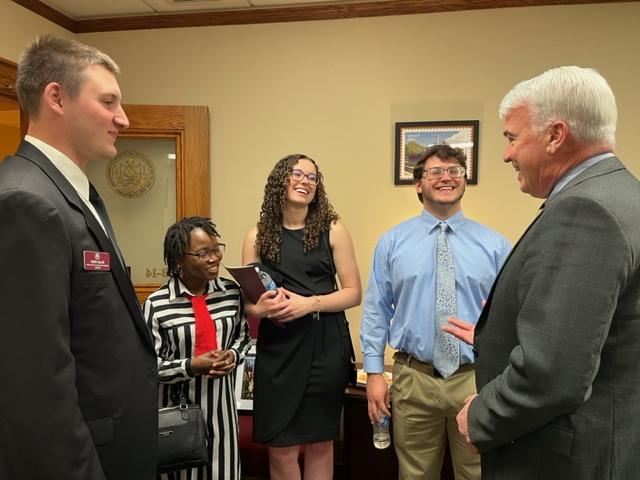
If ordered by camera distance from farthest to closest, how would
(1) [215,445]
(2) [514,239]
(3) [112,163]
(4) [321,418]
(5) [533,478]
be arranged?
(3) [112,163] → (2) [514,239] → (4) [321,418] → (1) [215,445] → (5) [533,478]

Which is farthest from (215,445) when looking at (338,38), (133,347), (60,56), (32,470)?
(338,38)

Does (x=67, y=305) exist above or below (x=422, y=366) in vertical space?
above

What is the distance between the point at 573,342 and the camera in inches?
36.4

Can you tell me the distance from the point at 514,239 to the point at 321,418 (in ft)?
5.48

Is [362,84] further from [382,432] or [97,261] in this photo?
[97,261]

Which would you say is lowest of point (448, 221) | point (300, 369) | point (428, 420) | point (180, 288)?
point (428, 420)

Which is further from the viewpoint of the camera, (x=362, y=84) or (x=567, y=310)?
(x=362, y=84)

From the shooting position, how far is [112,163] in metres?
3.33

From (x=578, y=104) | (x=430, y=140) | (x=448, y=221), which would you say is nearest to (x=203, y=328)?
(x=448, y=221)

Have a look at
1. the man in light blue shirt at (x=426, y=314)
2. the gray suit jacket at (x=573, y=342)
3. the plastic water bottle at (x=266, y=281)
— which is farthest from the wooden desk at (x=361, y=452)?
the gray suit jacket at (x=573, y=342)

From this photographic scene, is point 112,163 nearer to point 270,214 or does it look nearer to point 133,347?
point 270,214

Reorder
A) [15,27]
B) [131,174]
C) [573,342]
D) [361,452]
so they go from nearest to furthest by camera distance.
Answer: [573,342] → [361,452] → [15,27] → [131,174]

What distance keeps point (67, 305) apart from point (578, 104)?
3.53 ft

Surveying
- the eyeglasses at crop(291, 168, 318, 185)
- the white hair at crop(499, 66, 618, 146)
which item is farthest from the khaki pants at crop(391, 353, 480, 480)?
the white hair at crop(499, 66, 618, 146)
